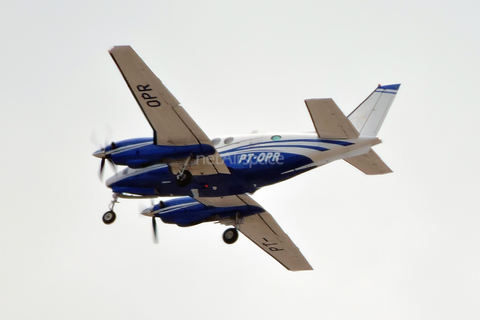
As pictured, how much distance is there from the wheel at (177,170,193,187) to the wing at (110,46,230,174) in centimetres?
65

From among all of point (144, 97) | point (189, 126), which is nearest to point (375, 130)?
point (189, 126)

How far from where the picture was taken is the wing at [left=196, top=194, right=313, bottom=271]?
3466cm

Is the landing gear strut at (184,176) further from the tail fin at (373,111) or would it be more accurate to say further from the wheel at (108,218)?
the tail fin at (373,111)

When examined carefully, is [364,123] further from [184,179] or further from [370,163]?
[184,179]

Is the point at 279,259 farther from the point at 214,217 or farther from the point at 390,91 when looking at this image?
the point at 390,91

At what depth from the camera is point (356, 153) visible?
98.6 feet

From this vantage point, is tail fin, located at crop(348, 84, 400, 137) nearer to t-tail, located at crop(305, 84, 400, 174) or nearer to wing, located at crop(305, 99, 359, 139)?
t-tail, located at crop(305, 84, 400, 174)

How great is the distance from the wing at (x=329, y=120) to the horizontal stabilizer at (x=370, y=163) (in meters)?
1.32

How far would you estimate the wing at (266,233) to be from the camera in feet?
114

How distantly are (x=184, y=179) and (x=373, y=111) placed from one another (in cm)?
802

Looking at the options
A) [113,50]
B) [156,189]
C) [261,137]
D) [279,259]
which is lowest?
[279,259]

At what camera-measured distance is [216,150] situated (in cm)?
3083

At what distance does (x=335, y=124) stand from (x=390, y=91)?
10.7 ft

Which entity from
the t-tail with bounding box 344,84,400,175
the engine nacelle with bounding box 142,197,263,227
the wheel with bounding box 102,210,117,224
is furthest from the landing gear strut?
the t-tail with bounding box 344,84,400,175
